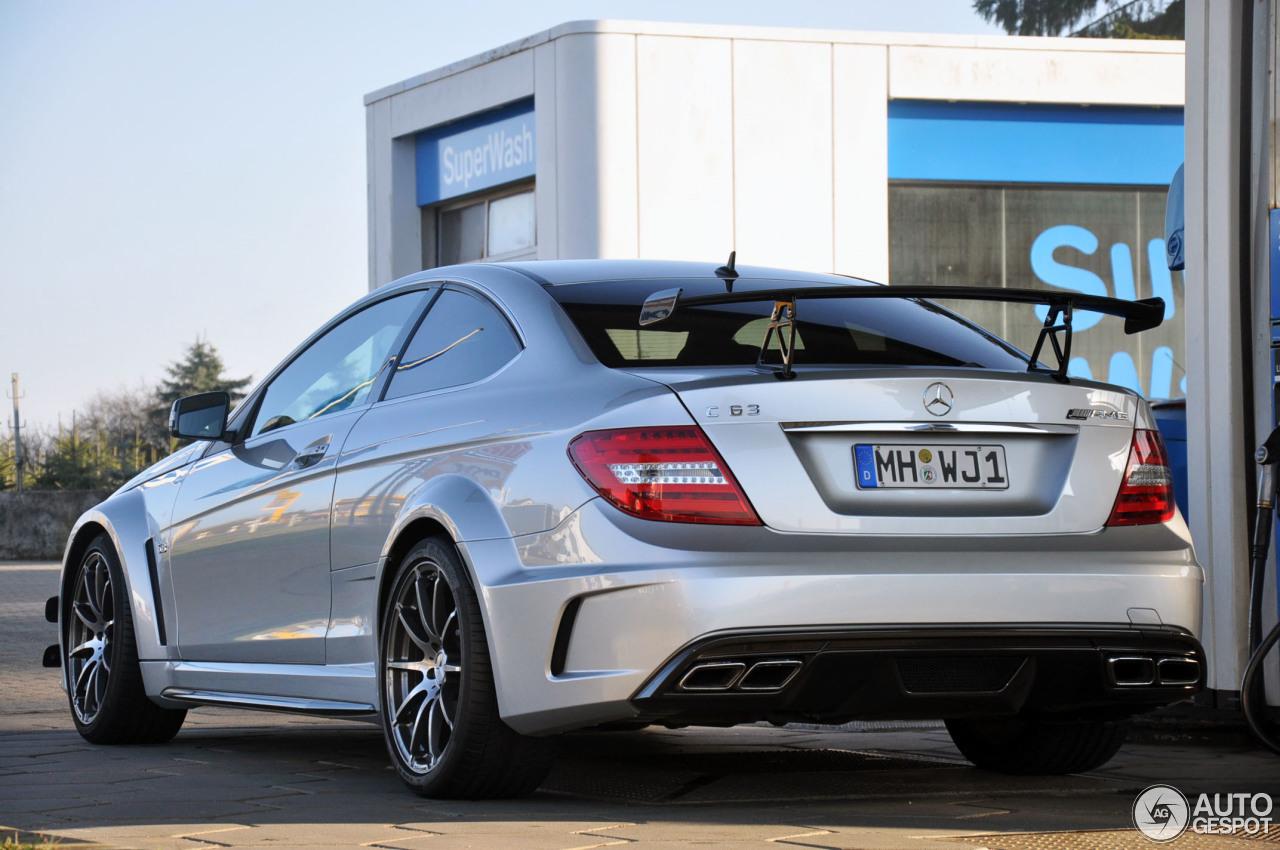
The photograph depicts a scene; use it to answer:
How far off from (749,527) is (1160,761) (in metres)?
2.50

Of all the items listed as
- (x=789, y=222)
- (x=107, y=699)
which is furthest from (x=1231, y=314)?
(x=789, y=222)

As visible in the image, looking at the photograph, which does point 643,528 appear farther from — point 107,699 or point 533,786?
point 107,699

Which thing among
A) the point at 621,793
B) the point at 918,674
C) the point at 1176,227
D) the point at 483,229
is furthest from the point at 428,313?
the point at 483,229

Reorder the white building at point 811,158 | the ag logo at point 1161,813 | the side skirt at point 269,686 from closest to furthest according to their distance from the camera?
the ag logo at point 1161,813 < the side skirt at point 269,686 < the white building at point 811,158

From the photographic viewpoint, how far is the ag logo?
13.9 feet

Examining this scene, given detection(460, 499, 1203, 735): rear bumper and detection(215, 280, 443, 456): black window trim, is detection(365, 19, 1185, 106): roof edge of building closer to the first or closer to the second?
detection(215, 280, 443, 456): black window trim

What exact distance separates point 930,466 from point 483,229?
66.3ft

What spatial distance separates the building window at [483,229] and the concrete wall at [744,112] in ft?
3.24

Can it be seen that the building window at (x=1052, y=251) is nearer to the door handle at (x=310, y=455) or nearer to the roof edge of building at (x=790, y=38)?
the roof edge of building at (x=790, y=38)

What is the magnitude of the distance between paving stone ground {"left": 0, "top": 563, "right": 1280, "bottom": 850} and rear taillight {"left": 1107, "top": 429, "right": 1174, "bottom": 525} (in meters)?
0.76

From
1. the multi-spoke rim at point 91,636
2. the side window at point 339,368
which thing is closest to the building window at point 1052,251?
the multi-spoke rim at point 91,636

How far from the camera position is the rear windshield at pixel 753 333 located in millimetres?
4586

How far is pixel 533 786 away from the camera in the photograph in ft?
15.1

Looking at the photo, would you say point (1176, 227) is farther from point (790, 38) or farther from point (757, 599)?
point (790, 38)
